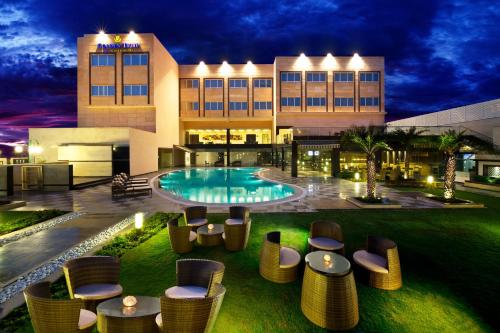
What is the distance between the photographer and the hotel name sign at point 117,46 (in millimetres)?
31859

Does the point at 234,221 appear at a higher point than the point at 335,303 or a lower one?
higher

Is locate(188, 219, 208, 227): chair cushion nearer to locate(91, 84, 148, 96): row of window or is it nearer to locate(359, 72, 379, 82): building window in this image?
locate(91, 84, 148, 96): row of window

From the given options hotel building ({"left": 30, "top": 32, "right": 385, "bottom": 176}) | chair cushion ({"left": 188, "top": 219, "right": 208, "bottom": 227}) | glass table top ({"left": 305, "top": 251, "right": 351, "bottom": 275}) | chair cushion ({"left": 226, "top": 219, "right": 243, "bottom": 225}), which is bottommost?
chair cushion ({"left": 188, "top": 219, "right": 208, "bottom": 227})

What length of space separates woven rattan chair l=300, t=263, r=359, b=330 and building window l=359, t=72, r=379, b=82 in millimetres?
42365

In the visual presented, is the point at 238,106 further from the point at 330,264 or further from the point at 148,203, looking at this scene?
the point at 330,264

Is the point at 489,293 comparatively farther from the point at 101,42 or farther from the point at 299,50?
the point at 299,50

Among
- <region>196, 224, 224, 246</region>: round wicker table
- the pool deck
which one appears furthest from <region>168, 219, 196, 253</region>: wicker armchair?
the pool deck

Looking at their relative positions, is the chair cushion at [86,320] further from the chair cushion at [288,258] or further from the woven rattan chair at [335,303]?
the chair cushion at [288,258]

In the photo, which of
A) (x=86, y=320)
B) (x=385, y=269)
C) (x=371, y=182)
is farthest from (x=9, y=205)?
(x=371, y=182)

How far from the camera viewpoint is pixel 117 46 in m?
32.1

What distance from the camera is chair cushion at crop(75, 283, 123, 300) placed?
361 centimetres

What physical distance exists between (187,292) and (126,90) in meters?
34.0

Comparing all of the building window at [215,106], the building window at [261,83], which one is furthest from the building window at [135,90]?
the building window at [261,83]

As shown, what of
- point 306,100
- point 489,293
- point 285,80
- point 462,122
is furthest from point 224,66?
point 489,293
